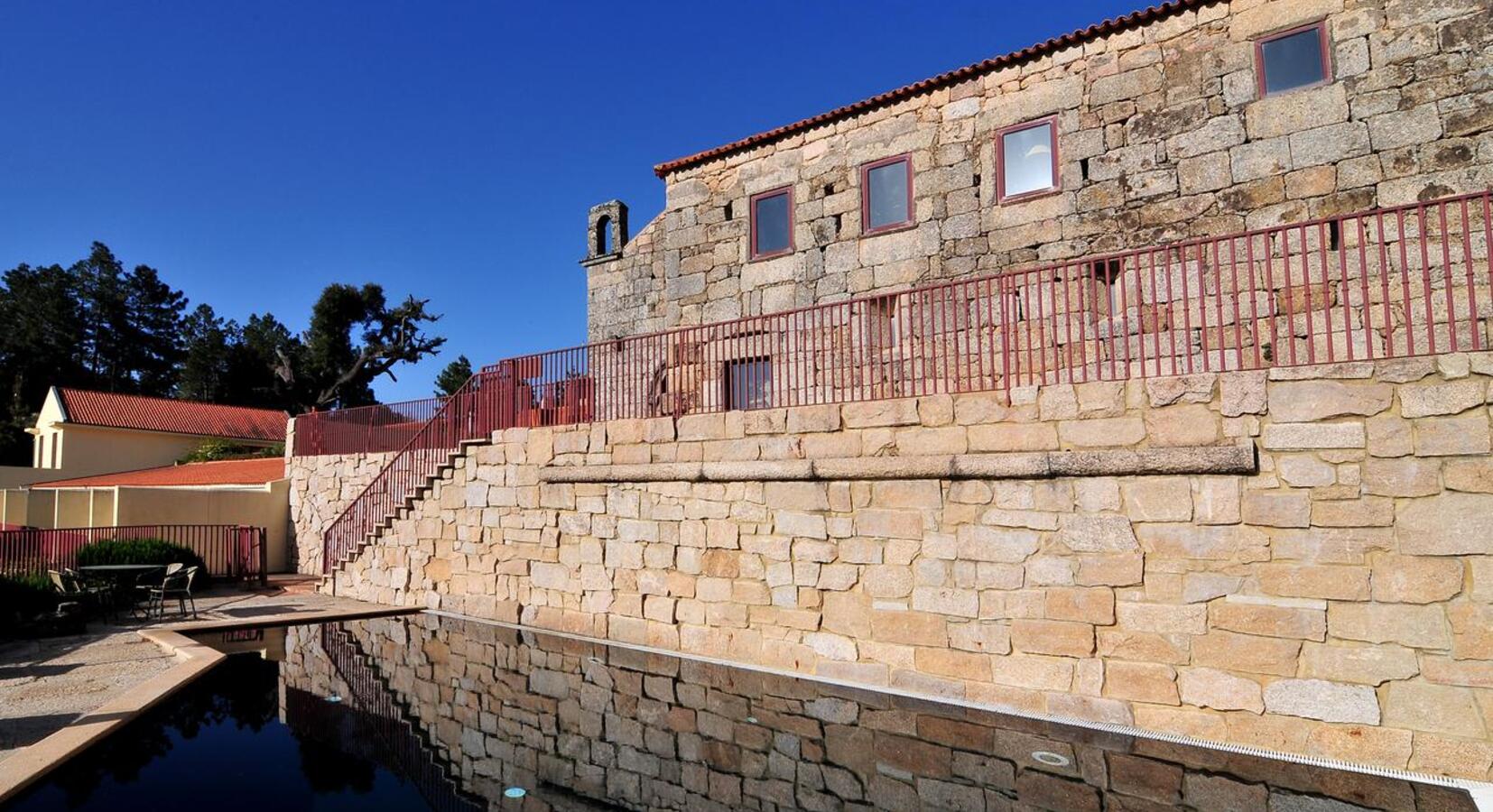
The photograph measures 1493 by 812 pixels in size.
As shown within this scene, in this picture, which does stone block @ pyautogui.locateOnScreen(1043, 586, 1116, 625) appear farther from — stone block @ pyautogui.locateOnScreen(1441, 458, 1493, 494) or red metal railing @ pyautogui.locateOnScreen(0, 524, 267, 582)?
red metal railing @ pyautogui.locateOnScreen(0, 524, 267, 582)

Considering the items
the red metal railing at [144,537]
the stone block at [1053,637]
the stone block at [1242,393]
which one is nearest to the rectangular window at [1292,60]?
the stone block at [1242,393]

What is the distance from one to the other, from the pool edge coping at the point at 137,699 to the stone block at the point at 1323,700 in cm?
820

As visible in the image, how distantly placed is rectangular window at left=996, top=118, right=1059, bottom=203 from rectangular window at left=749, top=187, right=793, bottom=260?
3262mm

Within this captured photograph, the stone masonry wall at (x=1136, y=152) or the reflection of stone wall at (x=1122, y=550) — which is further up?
the stone masonry wall at (x=1136, y=152)

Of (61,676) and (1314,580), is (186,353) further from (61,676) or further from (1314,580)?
(1314,580)

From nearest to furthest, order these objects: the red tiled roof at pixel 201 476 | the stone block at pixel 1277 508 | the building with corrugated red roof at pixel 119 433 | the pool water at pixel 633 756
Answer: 1. the pool water at pixel 633 756
2. the stone block at pixel 1277 508
3. the red tiled roof at pixel 201 476
4. the building with corrugated red roof at pixel 119 433

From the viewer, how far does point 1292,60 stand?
9477 mm

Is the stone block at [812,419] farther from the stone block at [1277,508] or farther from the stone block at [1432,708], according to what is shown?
the stone block at [1432,708]

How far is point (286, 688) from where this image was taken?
7977 mm

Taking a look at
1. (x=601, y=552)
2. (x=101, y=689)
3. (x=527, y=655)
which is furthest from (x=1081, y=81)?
(x=101, y=689)

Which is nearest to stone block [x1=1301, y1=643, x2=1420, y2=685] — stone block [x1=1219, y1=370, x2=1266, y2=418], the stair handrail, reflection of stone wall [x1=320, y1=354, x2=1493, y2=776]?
reflection of stone wall [x1=320, y1=354, x2=1493, y2=776]

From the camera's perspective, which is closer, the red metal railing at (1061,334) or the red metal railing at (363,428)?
the red metal railing at (1061,334)

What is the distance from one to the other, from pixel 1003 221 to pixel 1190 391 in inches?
196

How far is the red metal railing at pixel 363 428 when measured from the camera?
16391 millimetres
